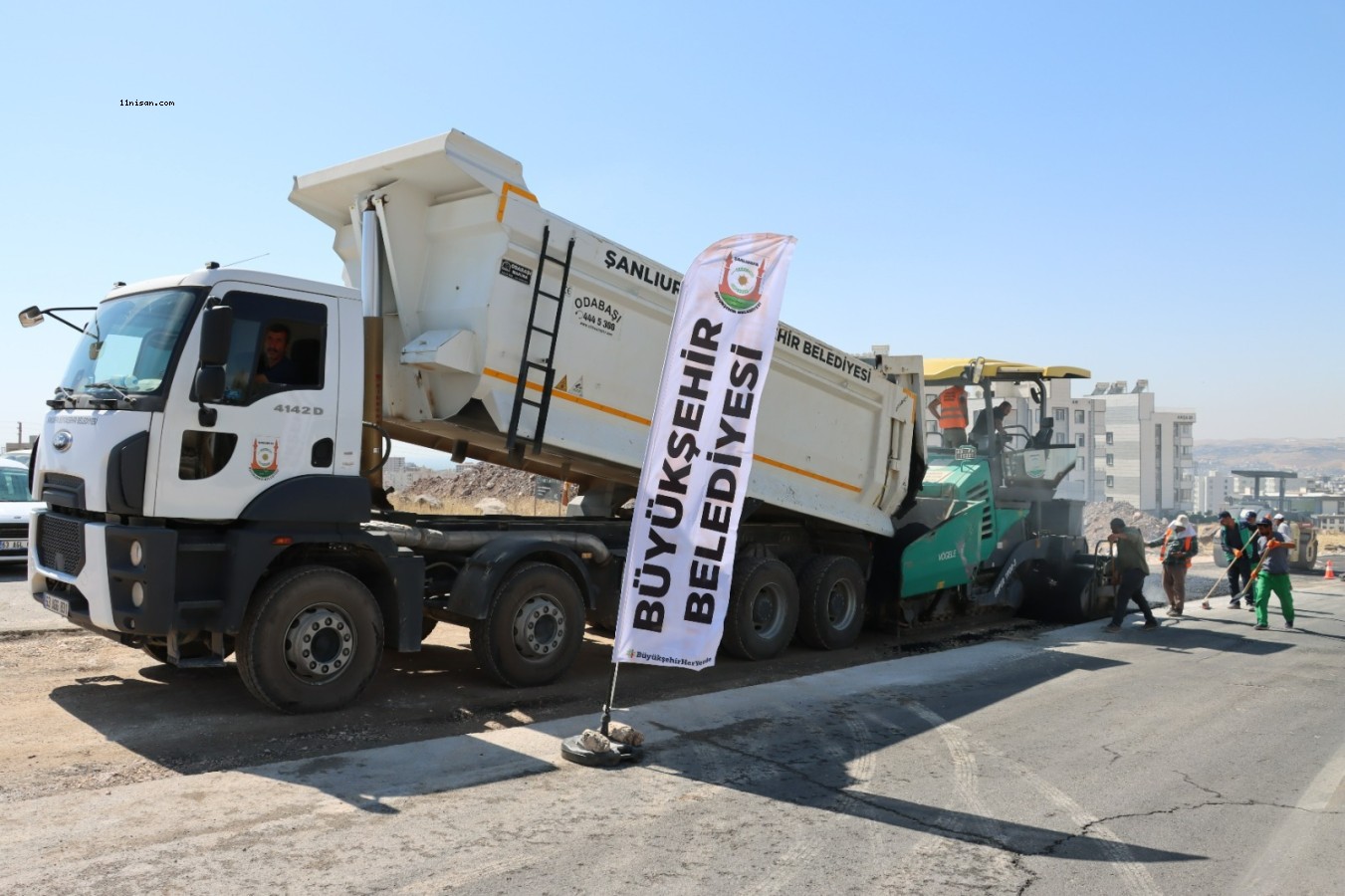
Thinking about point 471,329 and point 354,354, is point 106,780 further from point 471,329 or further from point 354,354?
point 471,329

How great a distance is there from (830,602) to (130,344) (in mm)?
6868

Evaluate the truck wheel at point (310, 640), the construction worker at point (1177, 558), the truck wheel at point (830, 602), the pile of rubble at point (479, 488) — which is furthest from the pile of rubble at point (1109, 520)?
the truck wheel at point (310, 640)

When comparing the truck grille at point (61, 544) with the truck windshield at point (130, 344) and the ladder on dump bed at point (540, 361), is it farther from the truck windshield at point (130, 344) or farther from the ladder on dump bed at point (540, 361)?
the ladder on dump bed at point (540, 361)

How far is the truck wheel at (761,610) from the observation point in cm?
968

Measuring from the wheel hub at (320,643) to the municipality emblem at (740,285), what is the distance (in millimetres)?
3264

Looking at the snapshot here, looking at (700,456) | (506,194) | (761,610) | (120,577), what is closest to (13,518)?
(120,577)

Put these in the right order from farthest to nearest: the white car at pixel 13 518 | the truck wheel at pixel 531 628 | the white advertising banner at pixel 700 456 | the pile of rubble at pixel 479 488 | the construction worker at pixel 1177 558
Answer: the pile of rubble at pixel 479 488 → the construction worker at pixel 1177 558 → the white car at pixel 13 518 → the truck wheel at pixel 531 628 → the white advertising banner at pixel 700 456

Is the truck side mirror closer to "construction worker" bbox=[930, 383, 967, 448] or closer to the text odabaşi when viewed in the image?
the text odabaşi

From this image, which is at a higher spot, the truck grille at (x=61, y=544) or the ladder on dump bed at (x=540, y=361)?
the ladder on dump bed at (x=540, y=361)

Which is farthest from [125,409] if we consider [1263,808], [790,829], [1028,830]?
[1263,808]

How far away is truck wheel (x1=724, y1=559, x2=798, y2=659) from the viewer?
31.8ft

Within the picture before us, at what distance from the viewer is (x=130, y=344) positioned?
21.9 ft

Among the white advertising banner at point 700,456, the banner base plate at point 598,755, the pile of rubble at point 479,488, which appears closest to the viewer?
the banner base plate at point 598,755

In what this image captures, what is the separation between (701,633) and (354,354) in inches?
118
